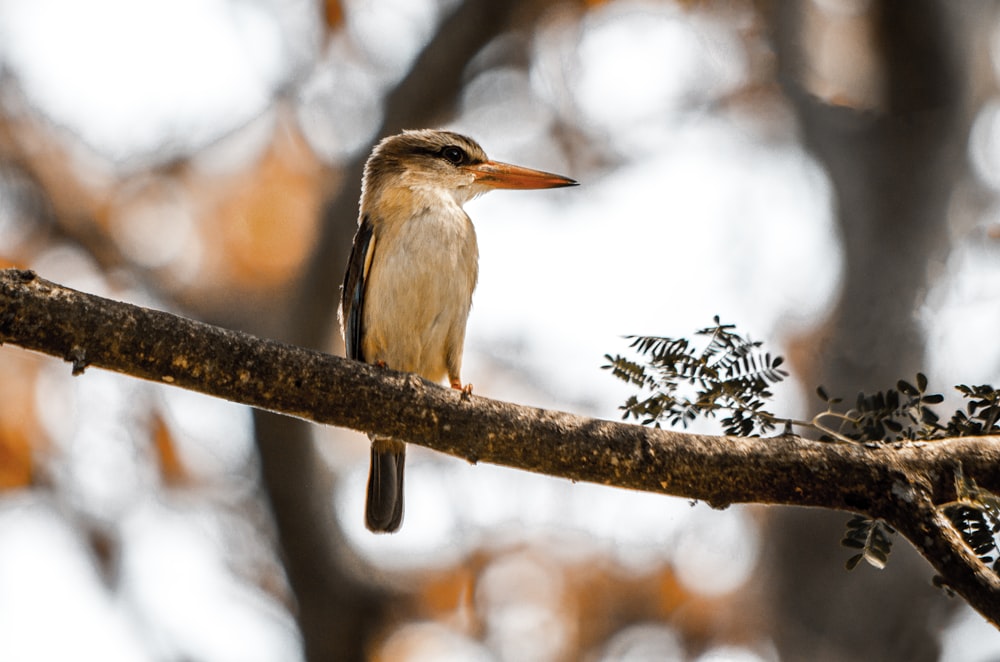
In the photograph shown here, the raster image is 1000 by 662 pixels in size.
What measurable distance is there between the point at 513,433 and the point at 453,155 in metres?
3.09

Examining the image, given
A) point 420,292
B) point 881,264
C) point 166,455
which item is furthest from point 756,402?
point 166,455

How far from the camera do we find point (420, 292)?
4398 mm

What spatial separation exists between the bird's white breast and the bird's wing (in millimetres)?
41

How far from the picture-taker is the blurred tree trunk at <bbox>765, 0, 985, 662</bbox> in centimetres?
532

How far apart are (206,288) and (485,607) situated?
3.35m

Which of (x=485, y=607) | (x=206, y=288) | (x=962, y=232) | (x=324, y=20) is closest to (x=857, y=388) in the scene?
(x=962, y=232)

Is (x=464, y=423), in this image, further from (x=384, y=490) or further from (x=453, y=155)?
(x=453, y=155)

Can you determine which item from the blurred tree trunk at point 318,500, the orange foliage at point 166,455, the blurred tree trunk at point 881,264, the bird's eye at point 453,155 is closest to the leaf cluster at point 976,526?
the blurred tree trunk at point 881,264

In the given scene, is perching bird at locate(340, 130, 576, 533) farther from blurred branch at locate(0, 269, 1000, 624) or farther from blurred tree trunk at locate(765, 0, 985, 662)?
blurred tree trunk at locate(765, 0, 985, 662)

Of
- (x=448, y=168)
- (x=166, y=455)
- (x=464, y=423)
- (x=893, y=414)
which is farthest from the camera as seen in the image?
(x=166, y=455)

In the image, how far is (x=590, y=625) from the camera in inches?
301

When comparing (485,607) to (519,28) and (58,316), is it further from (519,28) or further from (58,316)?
(58,316)

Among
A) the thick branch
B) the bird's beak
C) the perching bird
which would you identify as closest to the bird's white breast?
the perching bird

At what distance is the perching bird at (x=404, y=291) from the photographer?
441 centimetres
